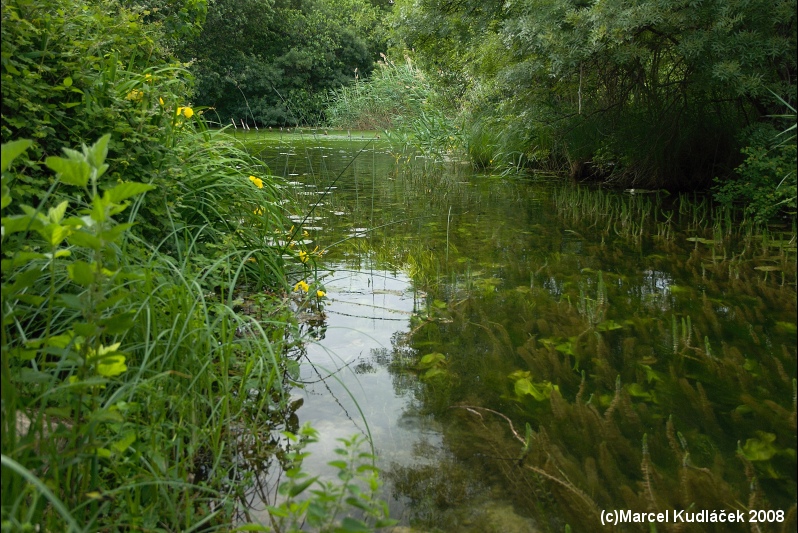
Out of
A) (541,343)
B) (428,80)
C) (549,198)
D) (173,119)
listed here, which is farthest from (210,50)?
(541,343)

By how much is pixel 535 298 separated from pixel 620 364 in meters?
0.89

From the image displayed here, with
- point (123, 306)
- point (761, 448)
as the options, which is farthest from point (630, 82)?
point (123, 306)

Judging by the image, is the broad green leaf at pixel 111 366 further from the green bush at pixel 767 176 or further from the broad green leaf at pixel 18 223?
the green bush at pixel 767 176

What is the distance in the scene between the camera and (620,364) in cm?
267

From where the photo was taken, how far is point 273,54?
947 inches

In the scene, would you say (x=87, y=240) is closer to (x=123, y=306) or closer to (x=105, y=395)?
(x=105, y=395)

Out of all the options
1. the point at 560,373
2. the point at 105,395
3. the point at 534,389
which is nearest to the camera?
the point at 105,395

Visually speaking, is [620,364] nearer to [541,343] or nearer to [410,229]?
[541,343]

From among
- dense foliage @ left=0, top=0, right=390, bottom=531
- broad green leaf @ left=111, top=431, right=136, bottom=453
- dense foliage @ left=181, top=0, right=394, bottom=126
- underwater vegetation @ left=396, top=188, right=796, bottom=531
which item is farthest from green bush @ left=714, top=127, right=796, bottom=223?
dense foliage @ left=181, top=0, right=394, bottom=126

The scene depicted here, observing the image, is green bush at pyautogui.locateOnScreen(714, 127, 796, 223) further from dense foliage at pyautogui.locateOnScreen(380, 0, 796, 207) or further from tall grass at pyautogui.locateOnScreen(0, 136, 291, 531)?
tall grass at pyautogui.locateOnScreen(0, 136, 291, 531)

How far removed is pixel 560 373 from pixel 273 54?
23.6 metres

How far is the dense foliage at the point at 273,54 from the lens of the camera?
22.0m

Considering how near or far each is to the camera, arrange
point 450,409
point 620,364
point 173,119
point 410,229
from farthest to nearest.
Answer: point 410,229
point 173,119
point 620,364
point 450,409

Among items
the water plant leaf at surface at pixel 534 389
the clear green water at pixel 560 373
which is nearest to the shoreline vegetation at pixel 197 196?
the clear green water at pixel 560 373
